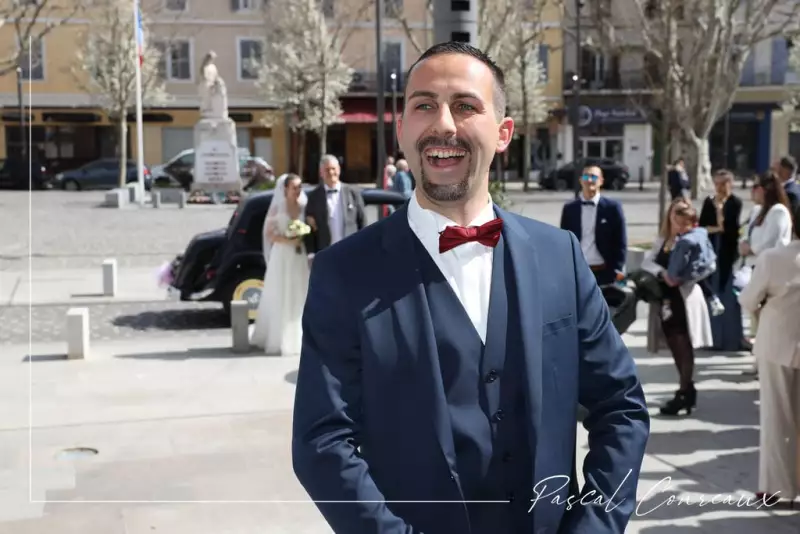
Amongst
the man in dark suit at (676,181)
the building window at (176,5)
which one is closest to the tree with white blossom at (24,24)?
the building window at (176,5)

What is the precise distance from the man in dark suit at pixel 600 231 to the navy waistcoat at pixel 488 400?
646 cm

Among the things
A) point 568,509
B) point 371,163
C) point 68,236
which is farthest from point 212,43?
point 568,509

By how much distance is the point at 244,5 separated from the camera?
47.3 meters

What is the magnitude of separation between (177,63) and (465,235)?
1845 inches

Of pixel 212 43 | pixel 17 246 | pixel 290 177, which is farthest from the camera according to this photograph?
pixel 212 43

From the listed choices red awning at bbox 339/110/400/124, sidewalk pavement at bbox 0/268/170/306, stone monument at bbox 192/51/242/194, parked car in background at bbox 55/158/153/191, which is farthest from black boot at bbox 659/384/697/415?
red awning at bbox 339/110/400/124

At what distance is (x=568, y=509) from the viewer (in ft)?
8.22

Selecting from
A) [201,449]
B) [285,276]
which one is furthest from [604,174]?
[201,449]

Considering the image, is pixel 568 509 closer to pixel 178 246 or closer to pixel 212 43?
pixel 178 246

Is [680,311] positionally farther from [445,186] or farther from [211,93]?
[211,93]

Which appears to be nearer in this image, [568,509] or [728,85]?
[568,509]

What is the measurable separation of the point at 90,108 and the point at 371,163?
12906mm

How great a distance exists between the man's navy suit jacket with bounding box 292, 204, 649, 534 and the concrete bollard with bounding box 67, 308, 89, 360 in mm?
8312

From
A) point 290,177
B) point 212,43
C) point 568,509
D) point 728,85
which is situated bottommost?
point 568,509
